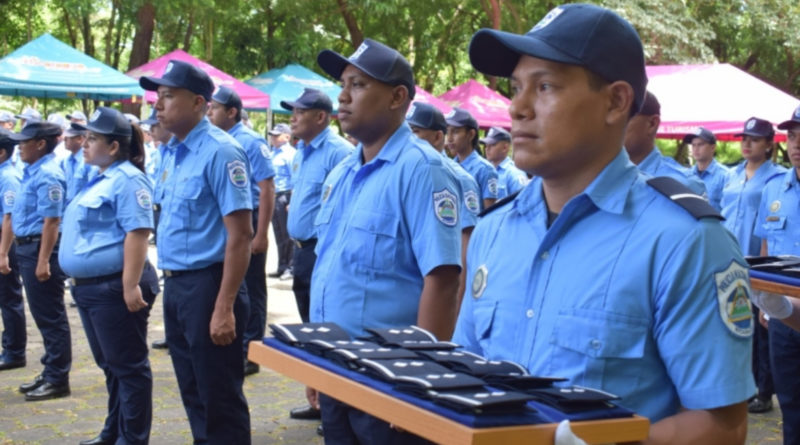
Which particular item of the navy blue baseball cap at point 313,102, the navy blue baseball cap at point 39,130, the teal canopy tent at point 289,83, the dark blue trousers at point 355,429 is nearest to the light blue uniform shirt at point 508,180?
the navy blue baseball cap at point 313,102

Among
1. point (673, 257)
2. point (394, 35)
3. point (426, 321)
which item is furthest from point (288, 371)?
point (394, 35)

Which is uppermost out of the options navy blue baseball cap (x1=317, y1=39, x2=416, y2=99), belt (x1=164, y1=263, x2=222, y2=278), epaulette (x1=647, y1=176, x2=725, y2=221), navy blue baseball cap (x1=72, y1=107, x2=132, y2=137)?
navy blue baseball cap (x1=317, y1=39, x2=416, y2=99)

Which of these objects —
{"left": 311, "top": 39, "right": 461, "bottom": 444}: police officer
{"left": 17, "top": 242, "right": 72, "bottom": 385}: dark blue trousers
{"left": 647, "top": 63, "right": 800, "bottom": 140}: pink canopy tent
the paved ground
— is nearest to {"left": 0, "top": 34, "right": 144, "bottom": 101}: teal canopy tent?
the paved ground

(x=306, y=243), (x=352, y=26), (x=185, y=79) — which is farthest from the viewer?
(x=352, y=26)

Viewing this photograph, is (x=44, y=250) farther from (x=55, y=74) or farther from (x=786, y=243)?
(x=55, y=74)

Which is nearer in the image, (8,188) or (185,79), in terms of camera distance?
(185,79)

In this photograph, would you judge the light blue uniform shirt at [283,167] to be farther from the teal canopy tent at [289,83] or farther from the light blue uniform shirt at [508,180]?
the teal canopy tent at [289,83]

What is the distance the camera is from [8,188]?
788 cm

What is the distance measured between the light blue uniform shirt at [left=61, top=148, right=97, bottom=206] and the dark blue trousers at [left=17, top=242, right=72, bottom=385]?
2.32 m

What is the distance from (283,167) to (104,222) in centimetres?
891

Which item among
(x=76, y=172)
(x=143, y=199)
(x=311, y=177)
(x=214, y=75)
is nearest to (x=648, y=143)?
(x=311, y=177)

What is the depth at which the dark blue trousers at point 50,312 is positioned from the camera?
7.00 meters

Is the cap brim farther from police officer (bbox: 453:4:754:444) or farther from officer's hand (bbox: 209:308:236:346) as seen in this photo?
officer's hand (bbox: 209:308:236:346)

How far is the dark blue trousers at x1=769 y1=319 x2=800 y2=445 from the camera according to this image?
5070 mm
